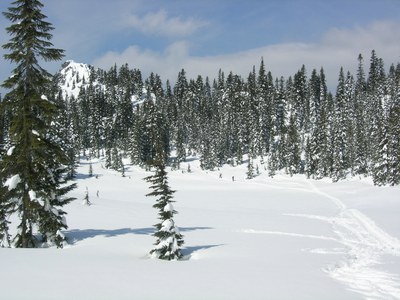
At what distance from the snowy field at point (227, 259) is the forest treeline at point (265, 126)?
30.2 metres

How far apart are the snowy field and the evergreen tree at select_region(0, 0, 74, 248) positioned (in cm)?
269

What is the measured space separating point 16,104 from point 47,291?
12.5 meters

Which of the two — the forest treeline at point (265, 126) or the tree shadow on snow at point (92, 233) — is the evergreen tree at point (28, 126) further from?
the forest treeline at point (265, 126)

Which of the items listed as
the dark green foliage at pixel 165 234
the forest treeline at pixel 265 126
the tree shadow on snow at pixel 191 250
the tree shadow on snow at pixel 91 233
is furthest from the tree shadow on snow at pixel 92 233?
the forest treeline at pixel 265 126

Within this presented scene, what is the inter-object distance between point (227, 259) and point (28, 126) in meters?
11.4

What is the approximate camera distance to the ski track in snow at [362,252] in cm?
1092

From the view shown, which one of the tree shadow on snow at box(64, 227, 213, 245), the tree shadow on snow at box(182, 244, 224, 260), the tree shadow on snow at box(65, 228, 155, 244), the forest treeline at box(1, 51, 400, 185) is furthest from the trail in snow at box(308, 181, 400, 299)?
the forest treeline at box(1, 51, 400, 185)

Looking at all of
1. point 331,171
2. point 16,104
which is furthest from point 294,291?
point 331,171

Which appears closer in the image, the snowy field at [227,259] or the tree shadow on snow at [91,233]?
the snowy field at [227,259]

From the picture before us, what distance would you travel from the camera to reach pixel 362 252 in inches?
716

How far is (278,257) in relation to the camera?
16.6 metres

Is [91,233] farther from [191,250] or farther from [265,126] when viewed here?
[265,126]

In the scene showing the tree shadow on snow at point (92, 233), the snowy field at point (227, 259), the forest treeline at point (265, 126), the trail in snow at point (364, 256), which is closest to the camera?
the snowy field at point (227, 259)

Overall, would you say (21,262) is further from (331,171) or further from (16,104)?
(331,171)
